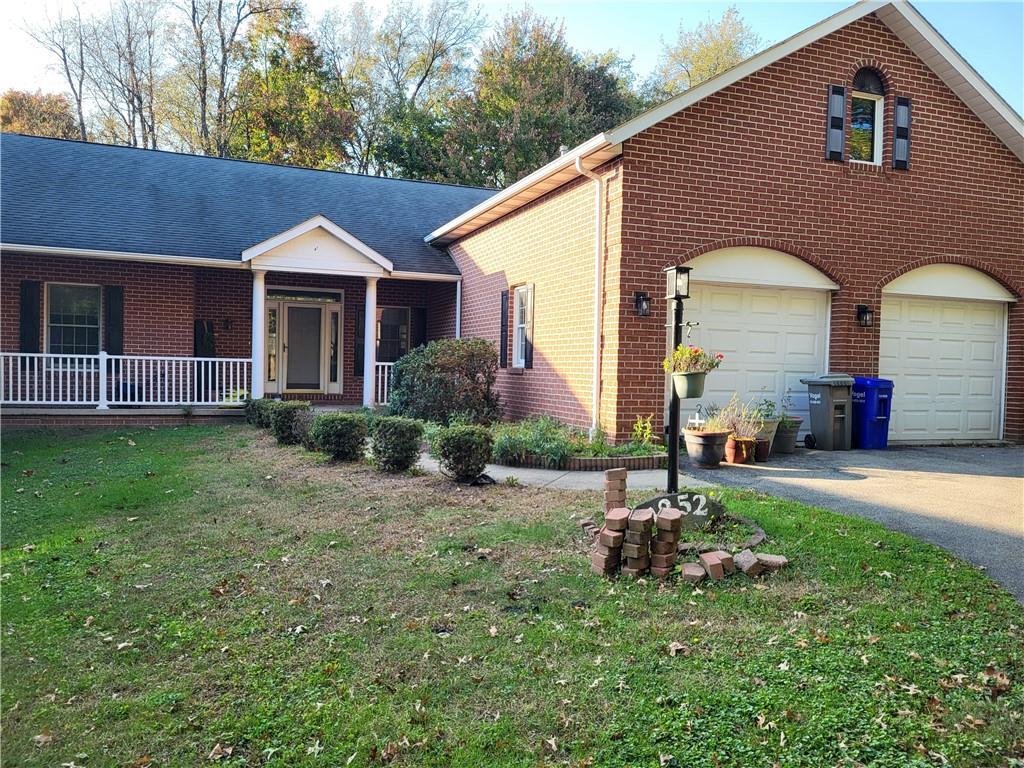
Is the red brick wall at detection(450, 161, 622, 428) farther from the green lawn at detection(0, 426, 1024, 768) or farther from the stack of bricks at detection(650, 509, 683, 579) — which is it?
the stack of bricks at detection(650, 509, 683, 579)

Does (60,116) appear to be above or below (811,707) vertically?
above

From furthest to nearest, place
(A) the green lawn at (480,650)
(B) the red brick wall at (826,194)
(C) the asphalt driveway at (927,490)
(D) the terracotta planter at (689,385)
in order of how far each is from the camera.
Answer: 1. (B) the red brick wall at (826,194)
2. (D) the terracotta planter at (689,385)
3. (C) the asphalt driveway at (927,490)
4. (A) the green lawn at (480,650)

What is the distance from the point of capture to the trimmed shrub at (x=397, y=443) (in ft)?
27.1

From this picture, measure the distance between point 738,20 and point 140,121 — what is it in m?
27.1

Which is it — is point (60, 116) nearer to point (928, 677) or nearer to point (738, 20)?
point (738, 20)

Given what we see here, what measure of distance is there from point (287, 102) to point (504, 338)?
21.8 m

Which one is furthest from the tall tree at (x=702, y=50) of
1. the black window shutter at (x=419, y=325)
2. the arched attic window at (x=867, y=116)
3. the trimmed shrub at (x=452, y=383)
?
the trimmed shrub at (x=452, y=383)

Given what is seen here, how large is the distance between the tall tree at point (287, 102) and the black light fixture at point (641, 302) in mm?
24327

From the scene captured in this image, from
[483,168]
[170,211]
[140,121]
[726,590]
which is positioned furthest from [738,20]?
[726,590]

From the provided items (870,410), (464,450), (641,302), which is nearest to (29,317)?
(464,450)

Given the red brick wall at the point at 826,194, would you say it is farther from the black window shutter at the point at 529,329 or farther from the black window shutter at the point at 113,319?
the black window shutter at the point at 113,319

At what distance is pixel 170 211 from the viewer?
604 inches

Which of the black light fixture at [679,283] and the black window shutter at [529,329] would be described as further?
the black window shutter at [529,329]

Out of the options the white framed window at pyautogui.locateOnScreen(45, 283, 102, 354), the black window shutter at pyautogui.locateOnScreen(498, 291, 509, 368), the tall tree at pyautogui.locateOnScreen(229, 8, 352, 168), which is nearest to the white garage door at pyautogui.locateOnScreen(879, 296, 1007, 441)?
the black window shutter at pyautogui.locateOnScreen(498, 291, 509, 368)
